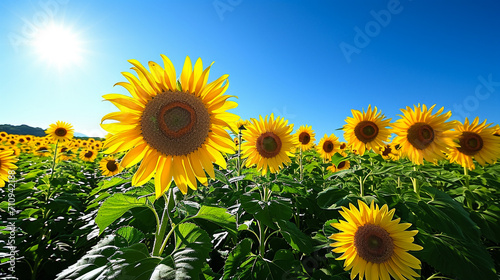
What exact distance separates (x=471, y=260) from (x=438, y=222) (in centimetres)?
52

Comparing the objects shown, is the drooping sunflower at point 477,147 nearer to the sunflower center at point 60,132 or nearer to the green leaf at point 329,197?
the green leaf at point 329,197

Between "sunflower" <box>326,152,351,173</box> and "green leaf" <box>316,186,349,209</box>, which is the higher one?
"sunflower" <box>326,152,351,173</box>

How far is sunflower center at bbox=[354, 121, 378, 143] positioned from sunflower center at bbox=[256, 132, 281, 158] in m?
1.70

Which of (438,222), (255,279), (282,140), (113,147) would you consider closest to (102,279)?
(113,147)

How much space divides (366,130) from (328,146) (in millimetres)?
2749

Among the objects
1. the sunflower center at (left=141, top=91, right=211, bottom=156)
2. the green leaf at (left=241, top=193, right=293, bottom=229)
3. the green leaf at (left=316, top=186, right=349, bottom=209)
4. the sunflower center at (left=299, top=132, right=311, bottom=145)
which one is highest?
the sunflower center at (left=299, top=132, right=311, bottom=145)

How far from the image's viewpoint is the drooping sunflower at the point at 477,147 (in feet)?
14.1

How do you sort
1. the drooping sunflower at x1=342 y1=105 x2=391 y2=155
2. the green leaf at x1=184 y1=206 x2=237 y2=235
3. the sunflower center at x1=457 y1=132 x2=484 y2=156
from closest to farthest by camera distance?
the green leaf at x1=184 y1=206 x2=237 y2=235, the sunflower center at x1=457 y1=132 x2=484 y2=156, the drooping sunflower at x1=342 y1=105 x2=391 y2=155

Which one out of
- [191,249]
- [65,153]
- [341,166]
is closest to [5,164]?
[65,153]

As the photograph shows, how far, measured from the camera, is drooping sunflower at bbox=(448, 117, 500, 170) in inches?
169

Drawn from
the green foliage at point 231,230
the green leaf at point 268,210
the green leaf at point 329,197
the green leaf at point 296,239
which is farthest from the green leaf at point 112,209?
the green leaf at point 329,197

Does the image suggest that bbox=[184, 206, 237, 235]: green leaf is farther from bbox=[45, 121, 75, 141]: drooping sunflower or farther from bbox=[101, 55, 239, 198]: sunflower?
bbox=[45, 121, 75, 141]: drooping sunflower

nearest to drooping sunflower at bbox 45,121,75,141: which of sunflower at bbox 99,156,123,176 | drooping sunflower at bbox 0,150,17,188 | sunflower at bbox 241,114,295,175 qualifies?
sunflower at bbox 99,156,123,176

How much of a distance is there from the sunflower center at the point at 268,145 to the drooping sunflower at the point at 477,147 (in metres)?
3.04
